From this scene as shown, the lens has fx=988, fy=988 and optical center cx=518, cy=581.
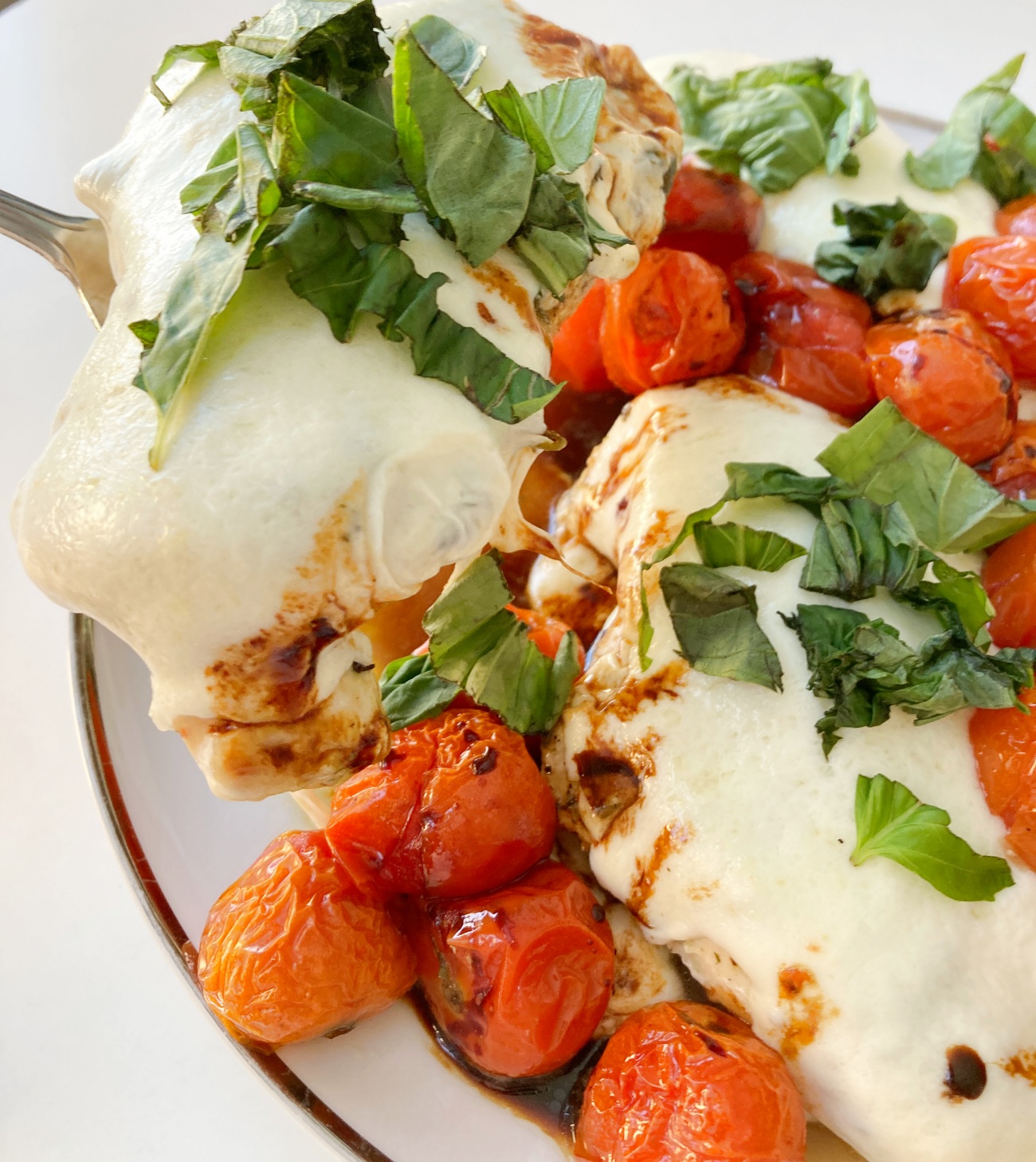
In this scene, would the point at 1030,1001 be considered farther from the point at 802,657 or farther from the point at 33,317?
the point at 33,317

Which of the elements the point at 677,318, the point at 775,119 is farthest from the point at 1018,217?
the point at 677,318

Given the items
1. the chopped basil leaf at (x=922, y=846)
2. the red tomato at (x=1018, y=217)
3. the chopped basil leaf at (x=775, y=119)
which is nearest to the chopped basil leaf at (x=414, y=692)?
the chopped basil leaf at (x=922, y=846)

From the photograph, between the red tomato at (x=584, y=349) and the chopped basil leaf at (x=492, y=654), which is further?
the red tomato at (x=584, y=349)

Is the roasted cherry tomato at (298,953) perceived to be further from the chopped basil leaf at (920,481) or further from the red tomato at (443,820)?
the chopped basil leaf at (920,481)

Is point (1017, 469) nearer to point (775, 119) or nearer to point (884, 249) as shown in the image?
point (884, 249)

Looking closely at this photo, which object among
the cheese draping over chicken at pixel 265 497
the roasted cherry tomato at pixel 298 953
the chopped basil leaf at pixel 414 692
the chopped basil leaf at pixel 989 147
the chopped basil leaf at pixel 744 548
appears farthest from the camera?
the chopped basil leaf at pixel 989 147

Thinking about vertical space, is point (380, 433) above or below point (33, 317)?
above

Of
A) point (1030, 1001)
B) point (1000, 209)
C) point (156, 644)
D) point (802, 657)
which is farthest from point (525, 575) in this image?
point (1000, 209)
